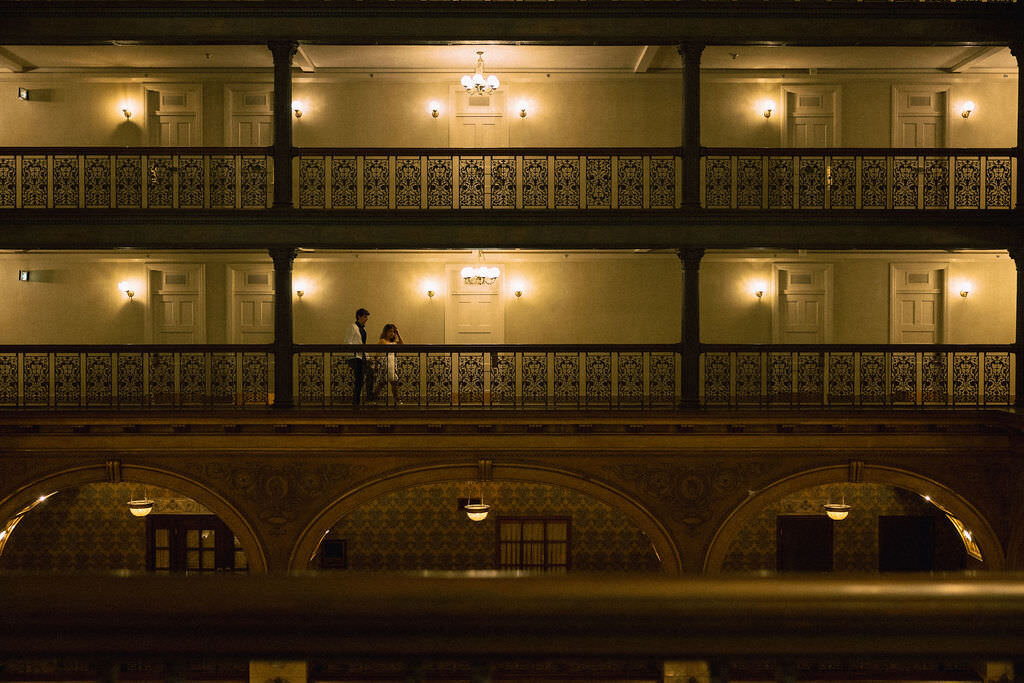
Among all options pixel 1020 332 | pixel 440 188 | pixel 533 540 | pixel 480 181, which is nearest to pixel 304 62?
pixel 440 188

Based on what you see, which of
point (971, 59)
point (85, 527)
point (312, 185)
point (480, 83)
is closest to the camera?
point (312, 185)

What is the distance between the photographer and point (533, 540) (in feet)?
47.6

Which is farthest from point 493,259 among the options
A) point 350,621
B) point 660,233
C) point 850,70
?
point 350,621

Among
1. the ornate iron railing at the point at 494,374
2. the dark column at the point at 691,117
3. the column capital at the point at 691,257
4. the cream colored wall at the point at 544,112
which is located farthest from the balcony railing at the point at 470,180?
the cream colored wall at the point at 544,112

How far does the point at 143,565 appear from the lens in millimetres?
14688

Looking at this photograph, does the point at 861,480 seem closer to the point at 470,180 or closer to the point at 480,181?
the point at 480,181

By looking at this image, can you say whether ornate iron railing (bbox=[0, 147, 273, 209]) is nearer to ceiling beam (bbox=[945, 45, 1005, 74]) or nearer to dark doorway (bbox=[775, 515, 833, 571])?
dark doorway (bbox=[775, 515, 833, 571])

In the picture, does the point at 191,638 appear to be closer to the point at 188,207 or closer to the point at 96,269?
the point at 188,207

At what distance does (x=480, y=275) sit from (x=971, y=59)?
28.7ft

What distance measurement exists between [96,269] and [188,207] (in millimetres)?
4956

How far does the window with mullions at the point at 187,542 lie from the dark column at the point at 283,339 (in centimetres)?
469

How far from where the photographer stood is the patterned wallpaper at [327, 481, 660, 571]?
14.5 meters

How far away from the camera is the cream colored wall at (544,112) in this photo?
14.7 metres

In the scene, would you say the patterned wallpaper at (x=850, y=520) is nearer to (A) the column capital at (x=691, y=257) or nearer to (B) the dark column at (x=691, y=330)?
(B) the dark column at (x=691, y=330)
